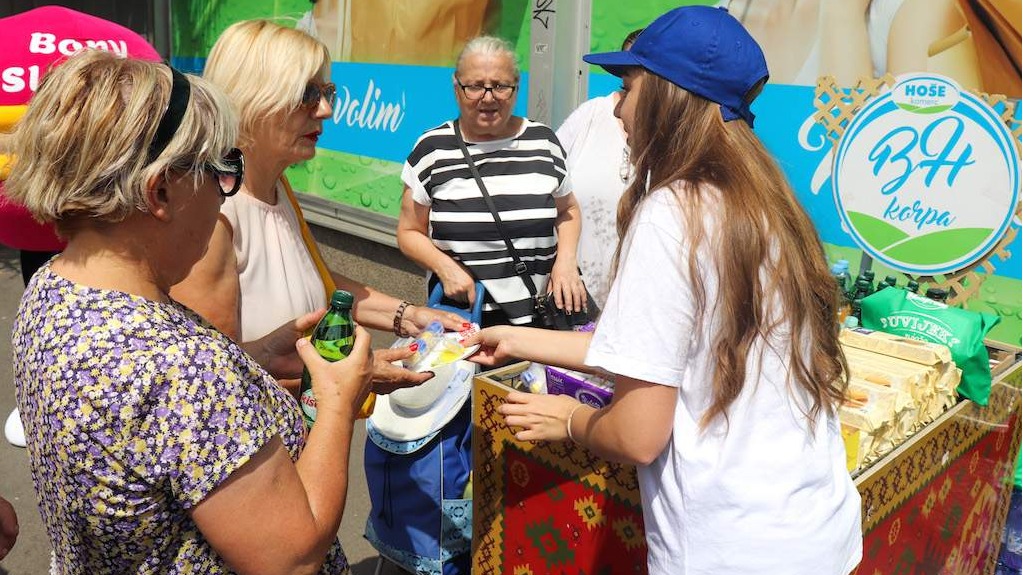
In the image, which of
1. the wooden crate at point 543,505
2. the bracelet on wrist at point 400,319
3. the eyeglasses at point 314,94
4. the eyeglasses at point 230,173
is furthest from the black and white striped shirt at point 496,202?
the eyeglasses at point 230,173

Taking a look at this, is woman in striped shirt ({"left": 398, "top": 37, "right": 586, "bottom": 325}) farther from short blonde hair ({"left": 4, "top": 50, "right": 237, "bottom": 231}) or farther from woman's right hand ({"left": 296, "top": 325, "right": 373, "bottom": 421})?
short blonde hair ({"left": 4, "top": 50, "right": 237, "bottom": 231})

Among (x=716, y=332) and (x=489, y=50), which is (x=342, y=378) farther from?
(x=489, y=50)

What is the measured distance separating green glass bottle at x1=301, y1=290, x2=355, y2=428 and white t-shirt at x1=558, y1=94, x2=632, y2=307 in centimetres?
191

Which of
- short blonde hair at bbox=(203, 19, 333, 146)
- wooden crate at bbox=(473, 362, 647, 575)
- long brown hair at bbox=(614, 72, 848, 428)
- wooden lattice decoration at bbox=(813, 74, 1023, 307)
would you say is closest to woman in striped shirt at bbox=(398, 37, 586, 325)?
wooden crate at bbox=(473, 362, 647, 575)

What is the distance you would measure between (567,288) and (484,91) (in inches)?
35.3

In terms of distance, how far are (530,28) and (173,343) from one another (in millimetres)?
4050

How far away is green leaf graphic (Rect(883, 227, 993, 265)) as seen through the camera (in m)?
3.37

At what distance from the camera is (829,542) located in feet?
5.31

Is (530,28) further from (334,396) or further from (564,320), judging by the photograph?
(334,396)

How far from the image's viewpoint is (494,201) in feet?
10.9

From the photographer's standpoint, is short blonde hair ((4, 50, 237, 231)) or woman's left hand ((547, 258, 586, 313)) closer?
short blonde hair ((4, 50, 237, 231))

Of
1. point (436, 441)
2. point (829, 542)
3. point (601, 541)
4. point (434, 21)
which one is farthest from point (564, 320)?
point (434, 21)

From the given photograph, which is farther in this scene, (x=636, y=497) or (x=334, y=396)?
(x=636, y=497)

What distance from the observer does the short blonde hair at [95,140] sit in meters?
1.24
